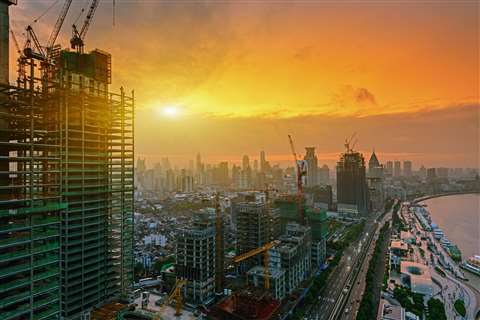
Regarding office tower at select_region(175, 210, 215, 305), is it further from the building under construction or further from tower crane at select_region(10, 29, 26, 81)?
tower crane at select_region(10, 29, 26, 81)

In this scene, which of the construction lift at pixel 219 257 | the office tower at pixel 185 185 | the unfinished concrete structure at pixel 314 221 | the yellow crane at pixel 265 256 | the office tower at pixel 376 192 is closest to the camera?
the yellow crane at pixel 265 256

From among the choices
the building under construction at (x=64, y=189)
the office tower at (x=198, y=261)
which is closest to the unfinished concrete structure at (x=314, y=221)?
the office tower at (x=198, y=261)

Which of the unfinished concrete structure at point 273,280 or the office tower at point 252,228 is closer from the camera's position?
the unfinished concrete structure at point 273,280

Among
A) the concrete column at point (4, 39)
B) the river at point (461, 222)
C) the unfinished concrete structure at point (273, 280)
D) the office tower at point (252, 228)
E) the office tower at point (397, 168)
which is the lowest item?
the river at point (461, 222)

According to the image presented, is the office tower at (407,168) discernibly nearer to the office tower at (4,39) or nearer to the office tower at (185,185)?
the office tower at (185,185)

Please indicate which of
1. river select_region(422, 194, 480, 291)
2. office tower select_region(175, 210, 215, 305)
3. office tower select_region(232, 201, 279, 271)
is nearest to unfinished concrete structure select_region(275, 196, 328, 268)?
office tower select_region(232, 201, 279, 271)

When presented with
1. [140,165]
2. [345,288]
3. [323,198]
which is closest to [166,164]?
[140,165]

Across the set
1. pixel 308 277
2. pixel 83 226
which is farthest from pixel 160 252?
pixel 83 226
